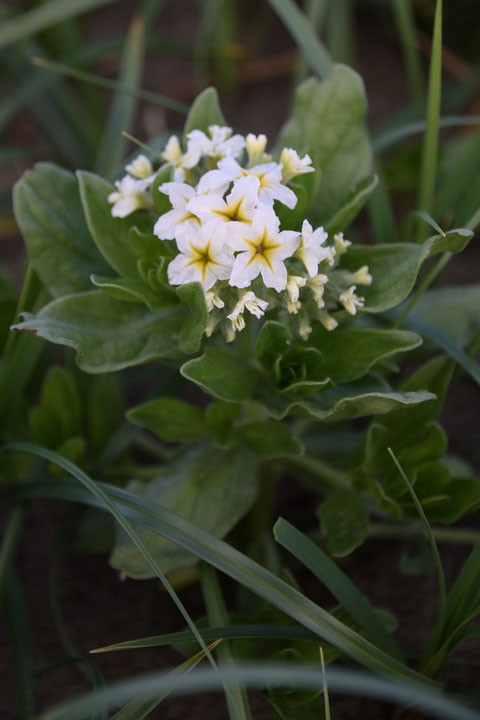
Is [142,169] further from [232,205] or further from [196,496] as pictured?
[196,496]

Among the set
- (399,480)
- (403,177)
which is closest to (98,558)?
(399,480)

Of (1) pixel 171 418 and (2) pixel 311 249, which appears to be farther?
(1) pixel 171 418

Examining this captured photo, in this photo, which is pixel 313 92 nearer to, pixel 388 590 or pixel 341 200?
pixel 341 200

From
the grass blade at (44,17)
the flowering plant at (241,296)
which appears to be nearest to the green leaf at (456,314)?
the flowering plant at (241,296)

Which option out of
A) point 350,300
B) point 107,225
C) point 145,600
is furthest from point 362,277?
point 145,600

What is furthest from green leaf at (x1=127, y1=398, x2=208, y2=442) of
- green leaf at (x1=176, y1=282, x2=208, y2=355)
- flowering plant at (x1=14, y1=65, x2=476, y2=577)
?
green leaf at (x1=176, y1=282, x2=208, y2=355)

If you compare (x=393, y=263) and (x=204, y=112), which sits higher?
(x=204, y=112)

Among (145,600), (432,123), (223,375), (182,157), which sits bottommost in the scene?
(145,600)

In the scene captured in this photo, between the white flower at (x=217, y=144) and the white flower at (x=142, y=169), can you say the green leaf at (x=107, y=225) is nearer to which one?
the white flower at (x=142, y=169)
